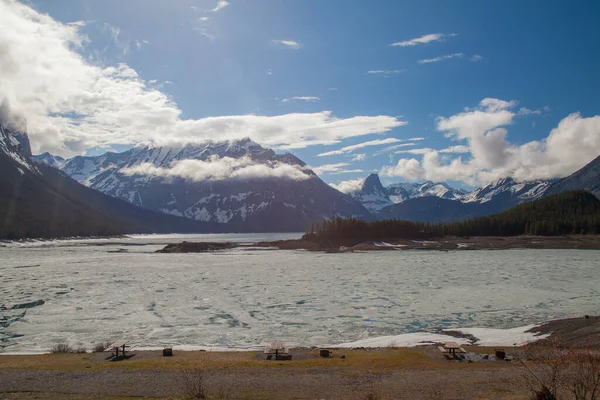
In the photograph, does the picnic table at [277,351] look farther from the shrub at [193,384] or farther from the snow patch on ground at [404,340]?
the snow patch on ground at [404,340]

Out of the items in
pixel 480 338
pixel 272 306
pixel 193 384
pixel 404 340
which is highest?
pixel 193 384

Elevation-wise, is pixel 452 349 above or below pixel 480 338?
above

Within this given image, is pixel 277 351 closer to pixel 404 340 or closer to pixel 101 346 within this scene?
pixel 404 340

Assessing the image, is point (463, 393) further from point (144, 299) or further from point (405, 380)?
point (144, 299)

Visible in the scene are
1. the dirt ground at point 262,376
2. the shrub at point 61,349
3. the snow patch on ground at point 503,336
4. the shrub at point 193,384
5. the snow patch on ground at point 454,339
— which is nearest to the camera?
the shrub at point 193,384

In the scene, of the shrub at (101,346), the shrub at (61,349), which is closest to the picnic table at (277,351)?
the shrub at (101,346)

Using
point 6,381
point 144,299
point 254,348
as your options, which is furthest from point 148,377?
point 144,299

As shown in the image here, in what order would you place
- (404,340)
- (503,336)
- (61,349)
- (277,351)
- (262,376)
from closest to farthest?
(262,376), (277,351), (61,349), (404,340), (503,336)

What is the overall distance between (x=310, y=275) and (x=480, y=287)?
33151 millimetres

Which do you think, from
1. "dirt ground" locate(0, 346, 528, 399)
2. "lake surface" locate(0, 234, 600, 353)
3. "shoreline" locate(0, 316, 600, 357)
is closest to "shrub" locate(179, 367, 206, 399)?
"dirt ground" locate(0, 346, 528, 399)

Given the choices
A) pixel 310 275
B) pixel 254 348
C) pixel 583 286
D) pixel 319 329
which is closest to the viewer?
pixel 254 348

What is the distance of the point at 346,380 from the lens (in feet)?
78.0

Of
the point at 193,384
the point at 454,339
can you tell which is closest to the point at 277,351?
the point at 193,384

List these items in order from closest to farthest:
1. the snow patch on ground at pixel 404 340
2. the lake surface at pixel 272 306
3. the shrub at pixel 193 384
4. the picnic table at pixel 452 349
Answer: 1. the shrub at pixel 193 384
2. the picnic table at pixel 452 349
3. the snow patch on ground at pixel 404 340
4. the lake surface at pixel 272 306
